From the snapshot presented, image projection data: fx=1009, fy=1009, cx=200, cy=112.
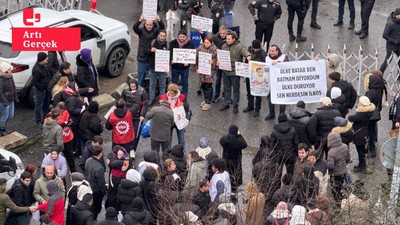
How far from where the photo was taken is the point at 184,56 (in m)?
20.5

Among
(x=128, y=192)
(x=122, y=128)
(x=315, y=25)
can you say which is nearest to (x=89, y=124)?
(x=122, y=128)

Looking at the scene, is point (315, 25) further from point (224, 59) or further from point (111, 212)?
point (111, 212)

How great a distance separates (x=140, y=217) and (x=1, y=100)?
5.47m

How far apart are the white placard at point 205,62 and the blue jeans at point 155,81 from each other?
2.66 ft

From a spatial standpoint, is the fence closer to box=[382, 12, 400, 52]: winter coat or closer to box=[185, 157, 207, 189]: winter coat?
box=[382, 12, 400, 52]: winter coat

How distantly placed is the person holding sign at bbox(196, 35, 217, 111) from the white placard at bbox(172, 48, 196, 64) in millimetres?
175

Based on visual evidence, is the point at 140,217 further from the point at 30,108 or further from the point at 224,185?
the point at 30,108

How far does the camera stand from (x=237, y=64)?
20.1 meters

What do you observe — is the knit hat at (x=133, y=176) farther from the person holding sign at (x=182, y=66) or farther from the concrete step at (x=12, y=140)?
the person holding sign at (x=182, y=66)

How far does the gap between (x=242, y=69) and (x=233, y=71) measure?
22 centimetres

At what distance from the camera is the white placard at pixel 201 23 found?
861 inches

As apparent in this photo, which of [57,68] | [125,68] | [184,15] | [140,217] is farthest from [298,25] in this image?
[140,217]

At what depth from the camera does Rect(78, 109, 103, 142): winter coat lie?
18.0 metres

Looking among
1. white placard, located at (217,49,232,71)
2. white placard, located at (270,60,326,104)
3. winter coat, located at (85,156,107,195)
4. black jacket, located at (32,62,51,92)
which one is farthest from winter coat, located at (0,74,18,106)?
white placard, located at (270,60,326,104)
